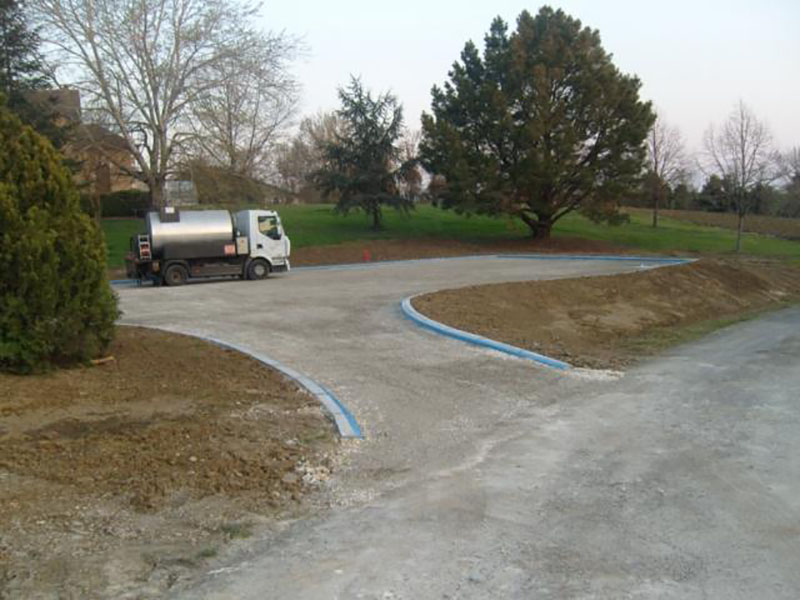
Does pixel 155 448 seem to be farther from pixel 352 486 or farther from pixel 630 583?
pixel 630 583

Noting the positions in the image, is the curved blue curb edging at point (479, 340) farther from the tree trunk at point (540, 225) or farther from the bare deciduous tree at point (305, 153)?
the bare deciduous tree at point (305, 153)

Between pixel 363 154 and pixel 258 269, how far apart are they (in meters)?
14.3

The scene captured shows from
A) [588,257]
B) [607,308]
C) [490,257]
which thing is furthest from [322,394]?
[588,257]

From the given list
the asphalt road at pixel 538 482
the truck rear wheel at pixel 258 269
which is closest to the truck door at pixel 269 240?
the truck rear wheel at pixel 258 269

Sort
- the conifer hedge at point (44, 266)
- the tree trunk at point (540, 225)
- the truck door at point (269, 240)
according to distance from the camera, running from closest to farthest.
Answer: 1. the conifer hedge at point (44, 266)
2. the truck door at point (269, 240)
3. the tree trunk at point (540, 225)

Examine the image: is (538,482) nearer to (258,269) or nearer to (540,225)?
(258,269)

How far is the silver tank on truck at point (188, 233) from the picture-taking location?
77.5 feet

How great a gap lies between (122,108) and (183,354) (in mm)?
22338

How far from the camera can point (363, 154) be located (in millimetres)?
37500

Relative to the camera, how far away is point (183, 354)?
1040 centimetres

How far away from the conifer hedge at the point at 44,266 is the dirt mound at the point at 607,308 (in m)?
6.73

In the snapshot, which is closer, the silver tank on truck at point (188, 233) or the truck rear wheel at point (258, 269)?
the silver tank on truck at point (188, 233)

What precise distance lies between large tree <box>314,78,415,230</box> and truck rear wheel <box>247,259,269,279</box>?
1266 cm

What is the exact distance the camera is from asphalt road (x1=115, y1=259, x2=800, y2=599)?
4211 millimetres
